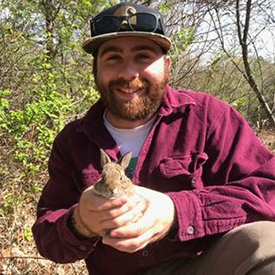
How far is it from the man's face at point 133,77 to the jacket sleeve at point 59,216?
455 millimetres

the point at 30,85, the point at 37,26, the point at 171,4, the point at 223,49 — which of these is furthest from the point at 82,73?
the point at 223,49

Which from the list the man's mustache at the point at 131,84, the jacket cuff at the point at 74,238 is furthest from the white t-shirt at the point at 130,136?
the jacket cuff at the point at 74,238

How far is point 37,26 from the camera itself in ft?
23.1

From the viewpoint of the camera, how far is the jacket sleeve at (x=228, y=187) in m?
2.43

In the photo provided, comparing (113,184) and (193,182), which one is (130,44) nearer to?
(193,182)

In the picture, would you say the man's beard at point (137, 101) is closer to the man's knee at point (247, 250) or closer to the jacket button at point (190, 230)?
the jacket button at point (190, 230)

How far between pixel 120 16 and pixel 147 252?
144 centimetres

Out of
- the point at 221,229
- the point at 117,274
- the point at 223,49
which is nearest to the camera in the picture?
the point at 221,229

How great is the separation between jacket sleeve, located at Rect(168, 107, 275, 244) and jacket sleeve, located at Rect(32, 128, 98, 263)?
0.55 m

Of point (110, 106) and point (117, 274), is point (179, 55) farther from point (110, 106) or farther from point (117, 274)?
point (117, 274)

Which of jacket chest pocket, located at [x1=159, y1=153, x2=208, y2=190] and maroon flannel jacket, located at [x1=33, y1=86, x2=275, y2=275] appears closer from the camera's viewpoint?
maroon flannel jacket, located at [x1=33, y1=86, x2=275, y2=275]

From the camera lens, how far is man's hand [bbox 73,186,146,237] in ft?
6.72

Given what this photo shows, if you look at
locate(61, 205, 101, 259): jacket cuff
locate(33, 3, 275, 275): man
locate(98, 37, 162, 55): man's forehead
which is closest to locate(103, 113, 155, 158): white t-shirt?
locate(33, 3, 275, 275): man

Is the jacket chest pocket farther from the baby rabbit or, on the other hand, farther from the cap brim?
the cap brim
